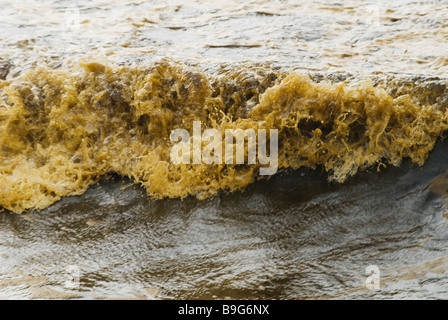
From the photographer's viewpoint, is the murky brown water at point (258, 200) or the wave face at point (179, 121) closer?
the murky brown water at point (258, 200)

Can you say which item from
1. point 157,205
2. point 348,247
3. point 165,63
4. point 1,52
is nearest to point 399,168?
point 348,247

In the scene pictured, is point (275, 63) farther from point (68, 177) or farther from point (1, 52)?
point (1, 52)

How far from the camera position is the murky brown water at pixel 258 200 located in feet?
Answer: 10.8

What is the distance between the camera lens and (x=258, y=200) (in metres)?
4.06

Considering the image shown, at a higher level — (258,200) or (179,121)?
(179,121)

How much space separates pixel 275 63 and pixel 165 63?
3.11ft

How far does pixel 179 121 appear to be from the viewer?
4.55m

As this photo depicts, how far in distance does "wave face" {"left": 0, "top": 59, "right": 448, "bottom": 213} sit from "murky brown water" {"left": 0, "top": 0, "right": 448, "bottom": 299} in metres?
0.02

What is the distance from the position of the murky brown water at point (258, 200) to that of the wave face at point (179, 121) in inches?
0.7

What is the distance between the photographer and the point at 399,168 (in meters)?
4.00

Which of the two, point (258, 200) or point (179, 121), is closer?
point (258, 200)

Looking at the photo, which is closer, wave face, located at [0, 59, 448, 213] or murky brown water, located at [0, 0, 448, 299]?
murky brown water, located at [0, 0, 448, 299]

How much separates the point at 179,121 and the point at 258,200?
1009 millimetres

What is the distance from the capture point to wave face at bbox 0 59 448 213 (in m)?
4.15
